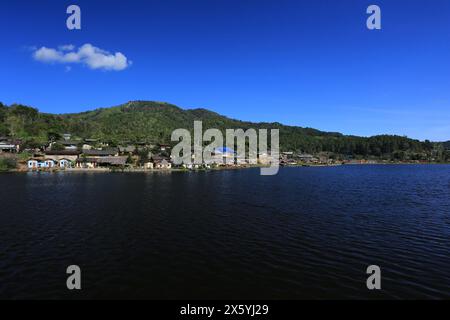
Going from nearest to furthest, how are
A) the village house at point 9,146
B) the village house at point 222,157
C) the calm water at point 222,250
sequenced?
1. the calm water at point 222,250
2. the village house at point 9,146
3. the village house at point 222,157

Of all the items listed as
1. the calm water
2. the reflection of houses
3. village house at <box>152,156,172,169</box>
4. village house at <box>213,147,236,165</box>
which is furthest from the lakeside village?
the calm water

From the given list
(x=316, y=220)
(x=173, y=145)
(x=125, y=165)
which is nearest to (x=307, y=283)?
(x=316, y=220)

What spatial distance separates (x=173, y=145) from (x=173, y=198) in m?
103

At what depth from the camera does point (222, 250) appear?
71.5 ft

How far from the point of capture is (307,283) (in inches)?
648

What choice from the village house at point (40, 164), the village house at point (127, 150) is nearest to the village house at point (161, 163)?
the village house at point (127, 150)

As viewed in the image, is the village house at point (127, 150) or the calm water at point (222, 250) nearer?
the calm water at point (222, 250)

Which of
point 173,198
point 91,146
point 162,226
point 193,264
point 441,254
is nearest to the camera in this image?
point 193,264

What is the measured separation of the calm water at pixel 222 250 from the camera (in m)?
15.9

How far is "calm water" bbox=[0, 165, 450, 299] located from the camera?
52.1ft

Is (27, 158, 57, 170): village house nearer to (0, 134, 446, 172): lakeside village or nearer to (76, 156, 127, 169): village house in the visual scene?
(0, 134, 446, 172): lakeside village

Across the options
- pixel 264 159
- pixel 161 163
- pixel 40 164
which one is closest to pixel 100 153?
pixel 40 164

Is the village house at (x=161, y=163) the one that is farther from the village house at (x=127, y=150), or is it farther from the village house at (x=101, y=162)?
the village house at (x=127, y=150)
